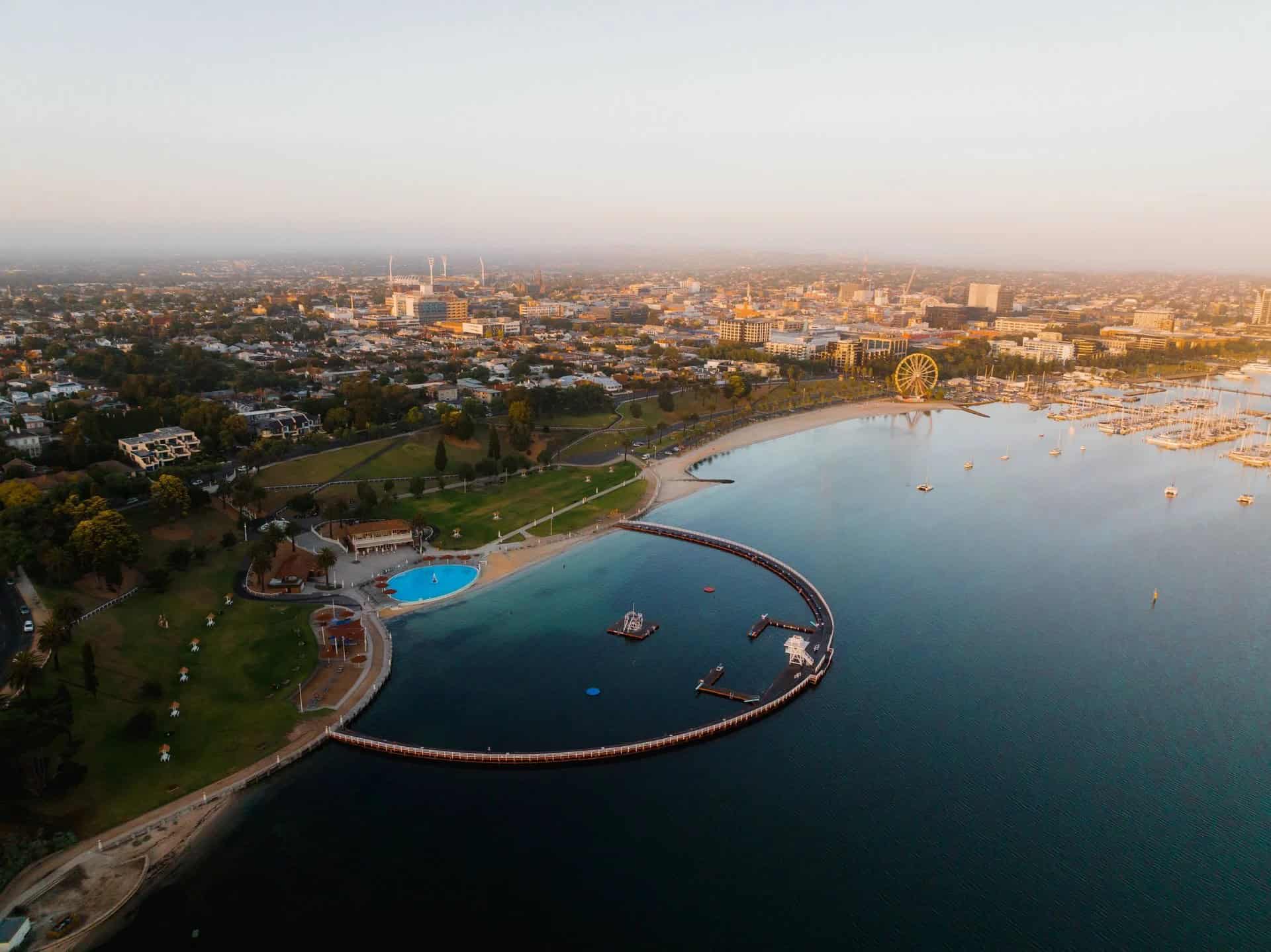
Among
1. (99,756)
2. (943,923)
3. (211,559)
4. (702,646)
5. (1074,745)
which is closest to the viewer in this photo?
(943,923)

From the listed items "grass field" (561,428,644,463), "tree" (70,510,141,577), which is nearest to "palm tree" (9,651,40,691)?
"tree" (70,510,141,577)

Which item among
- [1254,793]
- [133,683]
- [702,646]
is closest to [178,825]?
[133,683]

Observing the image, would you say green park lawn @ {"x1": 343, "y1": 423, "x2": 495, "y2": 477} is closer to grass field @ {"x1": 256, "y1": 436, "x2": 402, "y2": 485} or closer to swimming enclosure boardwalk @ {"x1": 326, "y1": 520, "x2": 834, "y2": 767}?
grass field @ {"x1": 256, "y1": 436, "x2": 402, "y2": 485}

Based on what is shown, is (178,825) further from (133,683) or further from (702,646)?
(702,646)

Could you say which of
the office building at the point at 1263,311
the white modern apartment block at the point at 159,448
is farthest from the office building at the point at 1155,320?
the white modern apartment block at the point at 159,448

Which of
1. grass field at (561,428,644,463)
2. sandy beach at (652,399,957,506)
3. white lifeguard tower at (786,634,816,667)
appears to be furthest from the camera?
grass field at (561,428,644,463)

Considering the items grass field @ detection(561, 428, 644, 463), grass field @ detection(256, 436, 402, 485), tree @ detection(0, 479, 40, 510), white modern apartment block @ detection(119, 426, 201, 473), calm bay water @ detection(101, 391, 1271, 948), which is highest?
tree @ detection(0, 479, 40, 510)
